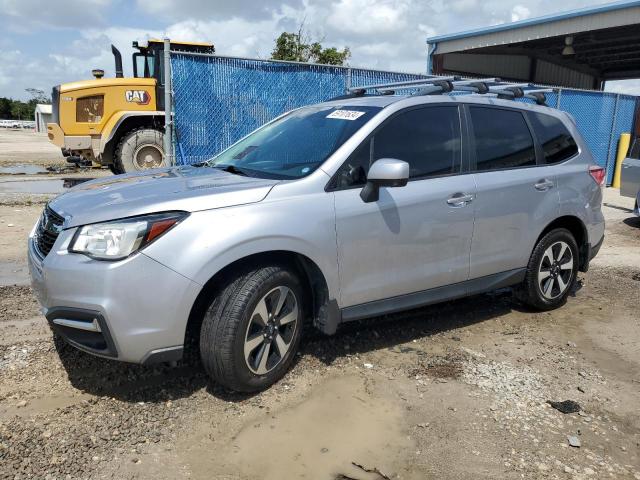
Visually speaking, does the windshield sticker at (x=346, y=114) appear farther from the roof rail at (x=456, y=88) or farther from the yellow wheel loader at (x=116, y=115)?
the yellow wheel loader at (x=116, y=115)

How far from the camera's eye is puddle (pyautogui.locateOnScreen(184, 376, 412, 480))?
2783mm

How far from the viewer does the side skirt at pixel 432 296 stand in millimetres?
3771

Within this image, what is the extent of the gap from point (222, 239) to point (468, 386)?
1.91m

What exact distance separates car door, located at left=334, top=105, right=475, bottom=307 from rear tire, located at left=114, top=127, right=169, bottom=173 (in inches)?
342

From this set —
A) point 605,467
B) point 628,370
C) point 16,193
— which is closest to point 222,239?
point 605,467

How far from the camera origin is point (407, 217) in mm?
3840

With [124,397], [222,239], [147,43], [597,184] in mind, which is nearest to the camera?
[222,239]

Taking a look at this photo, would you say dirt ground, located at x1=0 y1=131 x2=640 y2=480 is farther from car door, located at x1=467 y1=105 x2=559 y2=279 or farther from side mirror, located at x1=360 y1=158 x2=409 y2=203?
side mirror, located at x1=360 y1=158 x2=409 y2=203

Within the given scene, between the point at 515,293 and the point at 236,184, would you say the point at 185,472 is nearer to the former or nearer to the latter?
the point at 236,184

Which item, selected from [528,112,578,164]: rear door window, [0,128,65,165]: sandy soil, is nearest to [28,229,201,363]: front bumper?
[528,112,578,164]: rear door window

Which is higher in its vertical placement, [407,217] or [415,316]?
[407,217]

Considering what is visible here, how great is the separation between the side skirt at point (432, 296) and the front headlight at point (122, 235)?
1.34 metres

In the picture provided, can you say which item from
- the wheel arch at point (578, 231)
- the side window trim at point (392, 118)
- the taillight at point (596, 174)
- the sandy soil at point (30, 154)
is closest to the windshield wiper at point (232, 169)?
the side window trim at point (392, 118)

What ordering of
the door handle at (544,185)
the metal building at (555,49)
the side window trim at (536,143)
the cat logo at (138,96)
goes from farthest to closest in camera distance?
the metal building at (555,49), the cat logo at (138,96), the side window trim at (536,143), the door handle at (544,185)
